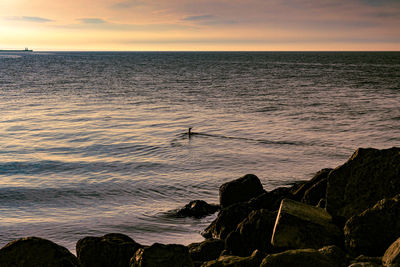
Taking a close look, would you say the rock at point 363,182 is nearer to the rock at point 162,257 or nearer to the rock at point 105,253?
the rock at point 162,257

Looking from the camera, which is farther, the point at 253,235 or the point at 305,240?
the point at 253,235

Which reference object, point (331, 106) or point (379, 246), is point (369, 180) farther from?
point (331, 106)

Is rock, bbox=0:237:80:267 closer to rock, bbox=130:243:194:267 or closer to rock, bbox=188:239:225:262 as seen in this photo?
rock, bbox=130:243:194:267

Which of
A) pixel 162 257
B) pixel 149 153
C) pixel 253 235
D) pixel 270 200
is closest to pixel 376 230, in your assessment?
pixel 253 235

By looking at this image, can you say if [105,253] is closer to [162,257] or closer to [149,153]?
[162,257]

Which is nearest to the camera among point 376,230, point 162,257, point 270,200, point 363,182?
point 162,257

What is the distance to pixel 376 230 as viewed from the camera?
6363 millimetres

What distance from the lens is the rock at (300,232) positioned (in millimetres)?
6691

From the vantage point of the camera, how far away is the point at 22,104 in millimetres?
34688

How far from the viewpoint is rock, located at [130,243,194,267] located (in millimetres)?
5730

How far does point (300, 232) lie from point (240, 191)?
4333mm

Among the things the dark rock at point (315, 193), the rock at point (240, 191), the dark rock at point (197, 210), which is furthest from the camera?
the dark rock at point (197, 210)

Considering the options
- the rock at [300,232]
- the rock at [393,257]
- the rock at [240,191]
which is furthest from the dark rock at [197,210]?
the rock at [393,257]

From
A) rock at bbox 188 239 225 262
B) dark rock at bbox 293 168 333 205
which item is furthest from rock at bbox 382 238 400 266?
dark rock at bbox 293 168 333 205
